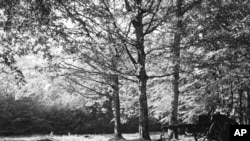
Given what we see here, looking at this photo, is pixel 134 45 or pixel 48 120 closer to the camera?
pixel 134 45

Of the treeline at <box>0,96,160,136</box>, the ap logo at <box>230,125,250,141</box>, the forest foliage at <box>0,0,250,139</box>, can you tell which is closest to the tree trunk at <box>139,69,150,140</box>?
the forest foliage at <box>0,0,250,139</box>

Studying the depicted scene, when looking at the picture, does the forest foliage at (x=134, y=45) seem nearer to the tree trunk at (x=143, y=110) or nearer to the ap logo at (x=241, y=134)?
the tree trunk at (x=143, y=110)

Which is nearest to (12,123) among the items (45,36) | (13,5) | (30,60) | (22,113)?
(22,113)

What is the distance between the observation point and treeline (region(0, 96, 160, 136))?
24438 millimetres

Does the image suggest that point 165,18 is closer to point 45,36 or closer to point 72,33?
point 72,33

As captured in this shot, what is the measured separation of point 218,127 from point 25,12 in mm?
7217

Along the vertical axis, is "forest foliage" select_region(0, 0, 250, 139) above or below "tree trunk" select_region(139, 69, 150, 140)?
above

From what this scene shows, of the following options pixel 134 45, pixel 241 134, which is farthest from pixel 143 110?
pixel 241 134

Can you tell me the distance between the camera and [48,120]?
2720 centimetres

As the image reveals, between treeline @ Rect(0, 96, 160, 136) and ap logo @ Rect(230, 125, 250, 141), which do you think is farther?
treeline @ Rect(0, 96, 160, 136)

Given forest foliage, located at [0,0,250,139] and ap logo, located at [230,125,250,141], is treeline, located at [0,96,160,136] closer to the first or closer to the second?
forest foliage, located at [0,0,250,139]

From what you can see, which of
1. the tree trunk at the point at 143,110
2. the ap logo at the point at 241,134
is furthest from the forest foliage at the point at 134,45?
the ap logo at the point at 241,134

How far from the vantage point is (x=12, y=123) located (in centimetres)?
2466

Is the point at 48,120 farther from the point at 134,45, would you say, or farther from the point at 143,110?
the point at 134,45
